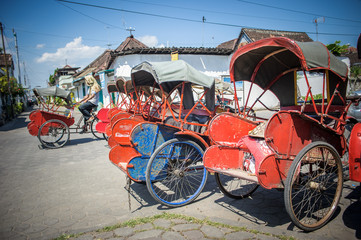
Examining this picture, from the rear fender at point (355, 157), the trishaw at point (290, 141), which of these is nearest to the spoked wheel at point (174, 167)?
the trishaw at point (290, 141)

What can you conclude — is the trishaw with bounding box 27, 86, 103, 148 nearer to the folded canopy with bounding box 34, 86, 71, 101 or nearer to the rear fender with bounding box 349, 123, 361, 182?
the folded canopy with bounding box 34, 86, 71, 101

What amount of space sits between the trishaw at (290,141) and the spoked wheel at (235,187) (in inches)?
0.7

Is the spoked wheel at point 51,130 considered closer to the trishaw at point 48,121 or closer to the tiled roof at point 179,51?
the trishaw at point 48,121

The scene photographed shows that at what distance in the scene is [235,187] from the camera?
14.1 ft

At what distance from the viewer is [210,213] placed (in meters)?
3.40

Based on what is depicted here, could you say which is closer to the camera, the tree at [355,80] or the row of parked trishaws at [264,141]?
the row of parked trishaws at [264,141]

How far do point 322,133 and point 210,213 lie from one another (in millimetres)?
1878

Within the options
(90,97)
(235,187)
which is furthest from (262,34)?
(235,187)

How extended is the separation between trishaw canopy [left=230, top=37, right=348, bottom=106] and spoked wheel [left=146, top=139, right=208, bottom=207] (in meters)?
1.39

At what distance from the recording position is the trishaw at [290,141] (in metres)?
2.83

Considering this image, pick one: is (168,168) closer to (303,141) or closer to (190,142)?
(190,142)

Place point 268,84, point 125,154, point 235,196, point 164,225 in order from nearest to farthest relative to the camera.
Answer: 1. point 164,225
2. point 235,196
3. point 125,154
4. point 268,84

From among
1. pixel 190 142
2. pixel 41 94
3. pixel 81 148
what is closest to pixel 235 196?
pixel 190 142

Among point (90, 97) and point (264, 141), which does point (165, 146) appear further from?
point (90, 97)
